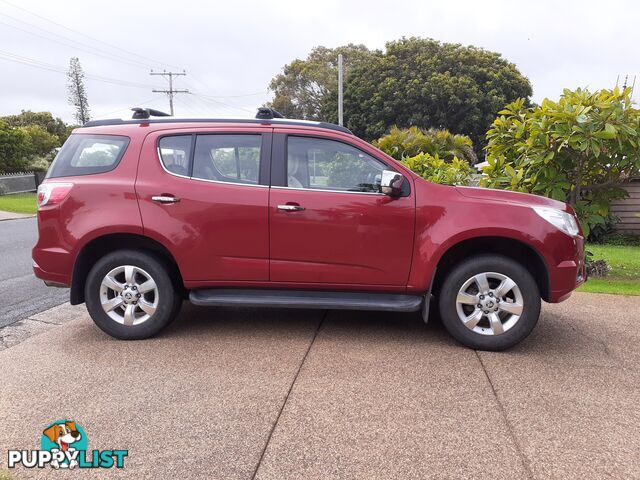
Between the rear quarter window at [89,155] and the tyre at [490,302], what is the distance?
121 inches

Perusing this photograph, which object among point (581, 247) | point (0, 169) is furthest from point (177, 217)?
point (0, 169)

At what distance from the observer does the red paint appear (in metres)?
4.17

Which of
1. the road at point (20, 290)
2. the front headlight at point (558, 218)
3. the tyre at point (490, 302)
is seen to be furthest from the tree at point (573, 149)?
the road at point (20, 290)

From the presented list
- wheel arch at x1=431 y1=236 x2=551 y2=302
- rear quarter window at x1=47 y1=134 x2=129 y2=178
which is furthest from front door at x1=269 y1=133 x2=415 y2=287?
rear quarter window at x1=47 y1=134 x2=129 y2=178

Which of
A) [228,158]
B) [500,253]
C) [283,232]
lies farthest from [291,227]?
[500,253]

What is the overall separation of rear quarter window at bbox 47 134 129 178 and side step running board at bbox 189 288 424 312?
137 centimetres

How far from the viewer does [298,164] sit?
173 inches

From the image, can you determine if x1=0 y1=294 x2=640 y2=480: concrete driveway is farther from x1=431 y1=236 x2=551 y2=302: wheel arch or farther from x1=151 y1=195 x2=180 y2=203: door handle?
x1=151 y1=195 x2=180 y2=203: door handle

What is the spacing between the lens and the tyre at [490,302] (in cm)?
413

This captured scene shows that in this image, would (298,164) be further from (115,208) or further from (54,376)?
(54,376)

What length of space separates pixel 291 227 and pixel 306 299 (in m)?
0.63

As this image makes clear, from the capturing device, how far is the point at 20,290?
663cm

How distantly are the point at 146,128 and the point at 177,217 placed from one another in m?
0.90

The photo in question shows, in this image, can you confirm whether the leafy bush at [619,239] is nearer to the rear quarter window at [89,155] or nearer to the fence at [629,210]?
the fence at [629,210]
